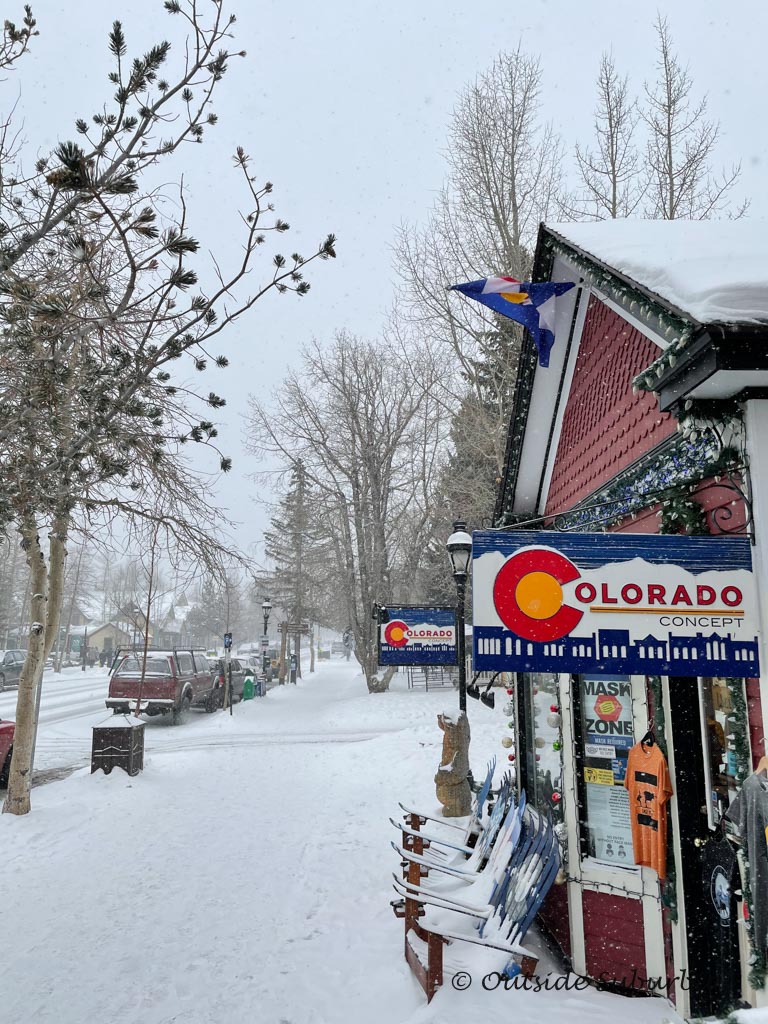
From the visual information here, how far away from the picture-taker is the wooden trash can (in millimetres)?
11195

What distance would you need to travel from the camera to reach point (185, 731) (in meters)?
17.9

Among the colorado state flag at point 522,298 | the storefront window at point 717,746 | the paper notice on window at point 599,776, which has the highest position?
the colorado state flag at point 522,298

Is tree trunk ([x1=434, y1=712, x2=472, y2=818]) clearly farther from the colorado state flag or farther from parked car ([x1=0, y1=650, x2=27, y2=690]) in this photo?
parked car ([x1=0, y1=650, x2=27, y2=690])

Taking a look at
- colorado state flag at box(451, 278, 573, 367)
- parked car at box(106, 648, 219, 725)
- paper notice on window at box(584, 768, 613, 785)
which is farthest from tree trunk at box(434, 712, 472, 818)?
parked car at box(106, 648, 219, 725)

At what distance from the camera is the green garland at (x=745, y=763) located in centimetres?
323

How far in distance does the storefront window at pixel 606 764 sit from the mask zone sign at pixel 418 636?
231 inches

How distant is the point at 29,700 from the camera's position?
9578 mm

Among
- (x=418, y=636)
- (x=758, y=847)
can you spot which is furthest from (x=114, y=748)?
(x=758, y=847)

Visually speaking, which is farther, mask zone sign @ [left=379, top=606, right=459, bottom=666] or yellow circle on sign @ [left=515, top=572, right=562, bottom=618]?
mask zone sign @ [left=379, top=606, right=459, bottom=666]

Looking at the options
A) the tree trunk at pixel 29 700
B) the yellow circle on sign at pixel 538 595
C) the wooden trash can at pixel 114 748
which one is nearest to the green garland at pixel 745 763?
the yellow circle on sign at pixel 538 595

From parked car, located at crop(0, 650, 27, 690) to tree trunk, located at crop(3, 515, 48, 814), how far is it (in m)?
22.5

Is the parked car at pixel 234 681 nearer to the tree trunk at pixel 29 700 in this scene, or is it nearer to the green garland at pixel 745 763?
the tree trunk at pixel 29 700

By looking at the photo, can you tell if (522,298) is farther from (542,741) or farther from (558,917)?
(558,917)

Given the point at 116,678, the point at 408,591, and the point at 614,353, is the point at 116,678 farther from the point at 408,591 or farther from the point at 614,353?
the point at 614,353
